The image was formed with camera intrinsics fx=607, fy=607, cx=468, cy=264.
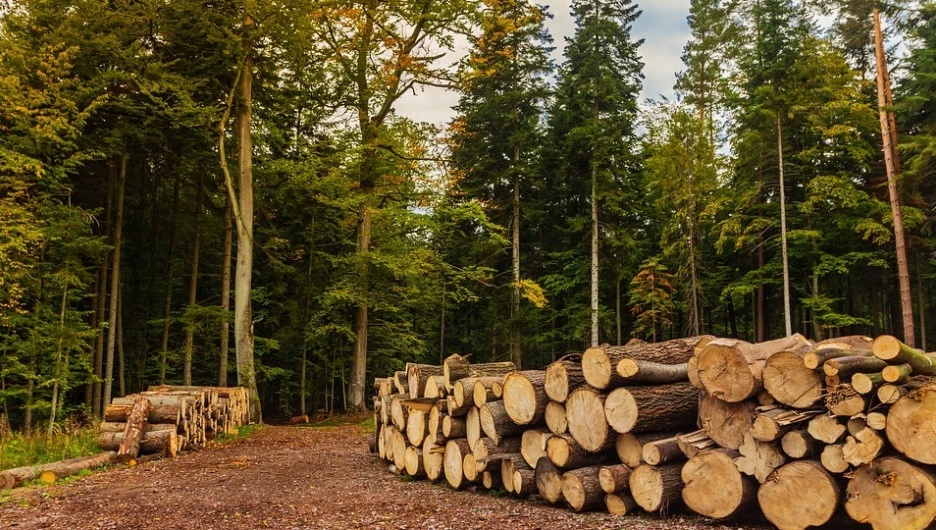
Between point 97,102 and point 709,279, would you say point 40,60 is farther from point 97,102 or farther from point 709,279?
point 709,279

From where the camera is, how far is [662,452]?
517 centimetres

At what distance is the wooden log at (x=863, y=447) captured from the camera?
13.6ft

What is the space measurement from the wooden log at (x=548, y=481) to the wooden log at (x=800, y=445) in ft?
6.68

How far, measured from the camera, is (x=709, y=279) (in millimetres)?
25484

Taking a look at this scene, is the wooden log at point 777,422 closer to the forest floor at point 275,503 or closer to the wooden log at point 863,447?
the wooden log at point 863,447

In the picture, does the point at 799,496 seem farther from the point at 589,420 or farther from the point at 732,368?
the point at 589,420

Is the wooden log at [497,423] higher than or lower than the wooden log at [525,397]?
lower

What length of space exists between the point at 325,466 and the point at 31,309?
983 cm

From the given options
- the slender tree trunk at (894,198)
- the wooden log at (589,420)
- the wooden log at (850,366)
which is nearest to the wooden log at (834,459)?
the wooden log at (850,366)

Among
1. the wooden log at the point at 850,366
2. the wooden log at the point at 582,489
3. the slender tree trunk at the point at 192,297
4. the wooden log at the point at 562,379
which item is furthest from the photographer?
the slender tree trunk at the point at 192,297

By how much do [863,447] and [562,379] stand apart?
2.53 m

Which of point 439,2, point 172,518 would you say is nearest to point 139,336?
point 439,2

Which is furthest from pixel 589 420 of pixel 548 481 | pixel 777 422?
pixel 777 422

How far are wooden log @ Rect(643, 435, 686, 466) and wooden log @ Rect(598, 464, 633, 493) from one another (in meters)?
0.24
